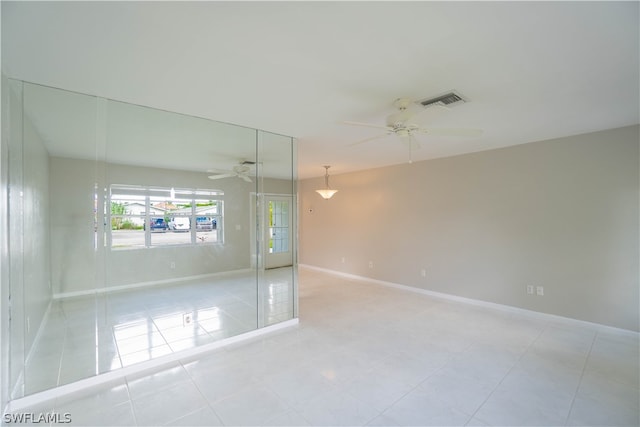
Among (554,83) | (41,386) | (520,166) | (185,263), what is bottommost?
(41,386)

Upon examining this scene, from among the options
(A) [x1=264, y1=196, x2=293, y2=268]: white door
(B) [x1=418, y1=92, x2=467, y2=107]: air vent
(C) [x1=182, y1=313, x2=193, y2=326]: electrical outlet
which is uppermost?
(B) [x1=418, y1=92, x2=467, y2=107]: air vent

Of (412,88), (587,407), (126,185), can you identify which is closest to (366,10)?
(412,88)

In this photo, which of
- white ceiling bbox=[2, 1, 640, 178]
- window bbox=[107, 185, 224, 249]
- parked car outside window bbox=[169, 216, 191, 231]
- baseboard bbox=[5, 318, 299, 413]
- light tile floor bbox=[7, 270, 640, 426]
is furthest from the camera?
parked car outside window bbox=[169, 216, 191, 231]

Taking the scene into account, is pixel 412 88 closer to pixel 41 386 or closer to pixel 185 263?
pixel 185 263

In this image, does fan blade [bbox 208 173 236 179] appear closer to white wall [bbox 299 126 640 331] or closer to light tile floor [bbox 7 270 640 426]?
light tile floor [bbox 7 270 640 426]

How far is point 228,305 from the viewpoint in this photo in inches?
151

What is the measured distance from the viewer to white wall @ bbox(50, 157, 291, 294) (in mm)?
2592

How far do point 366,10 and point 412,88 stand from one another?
3.32 ft

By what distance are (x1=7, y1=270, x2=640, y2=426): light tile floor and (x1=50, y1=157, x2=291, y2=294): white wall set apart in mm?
1043

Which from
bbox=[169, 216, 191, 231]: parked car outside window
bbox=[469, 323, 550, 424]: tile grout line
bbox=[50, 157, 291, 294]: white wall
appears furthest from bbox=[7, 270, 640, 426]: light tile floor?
bbox=[169, 216, 191, 231]: parked car outside window

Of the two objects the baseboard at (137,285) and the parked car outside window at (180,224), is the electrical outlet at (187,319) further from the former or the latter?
the parked car outside window at (180,224)

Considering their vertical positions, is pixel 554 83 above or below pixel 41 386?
above

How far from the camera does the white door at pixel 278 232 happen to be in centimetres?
414

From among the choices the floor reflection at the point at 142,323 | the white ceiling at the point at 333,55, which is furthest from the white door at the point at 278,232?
the white ceiling at the point at 333,55
